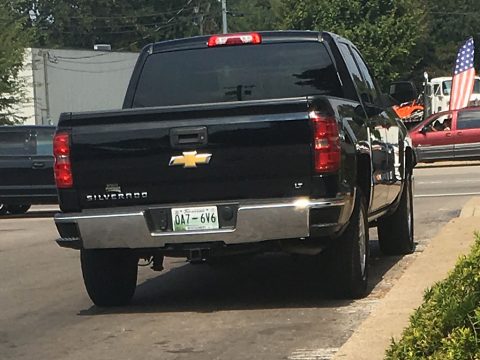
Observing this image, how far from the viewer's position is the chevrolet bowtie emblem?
7.62 metres

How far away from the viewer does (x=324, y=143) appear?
7469mm

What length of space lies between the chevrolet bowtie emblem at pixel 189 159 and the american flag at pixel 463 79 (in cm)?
2717

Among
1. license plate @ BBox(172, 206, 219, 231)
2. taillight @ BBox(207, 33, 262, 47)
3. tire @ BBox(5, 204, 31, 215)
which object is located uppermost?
taillight @ BBox(207, 33, 262, 47)

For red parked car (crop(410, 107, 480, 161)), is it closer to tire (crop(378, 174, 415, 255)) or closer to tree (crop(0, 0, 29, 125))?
tire (crop(378, 174, 415, 255))

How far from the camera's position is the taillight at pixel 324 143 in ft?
24.5

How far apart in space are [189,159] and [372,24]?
4606cm

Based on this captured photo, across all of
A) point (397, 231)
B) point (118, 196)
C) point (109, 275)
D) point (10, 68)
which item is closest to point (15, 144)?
point (397, 231)

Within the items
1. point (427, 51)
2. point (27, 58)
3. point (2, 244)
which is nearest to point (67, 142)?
point (2, 244)

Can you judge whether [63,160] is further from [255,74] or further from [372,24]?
[372,24]

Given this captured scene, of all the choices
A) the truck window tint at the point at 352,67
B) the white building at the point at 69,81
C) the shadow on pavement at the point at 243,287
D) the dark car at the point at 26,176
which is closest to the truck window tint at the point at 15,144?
the dark car at the point at 26,176

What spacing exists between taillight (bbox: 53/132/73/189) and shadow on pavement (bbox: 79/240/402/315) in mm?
1232

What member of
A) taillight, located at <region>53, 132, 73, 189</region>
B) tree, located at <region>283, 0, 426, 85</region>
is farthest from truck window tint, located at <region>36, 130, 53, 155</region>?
tree, located at <region>283, 0, 426, 85</region>

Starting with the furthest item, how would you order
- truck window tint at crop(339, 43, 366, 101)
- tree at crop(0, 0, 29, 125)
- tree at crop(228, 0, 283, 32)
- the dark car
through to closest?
1. tree at crop(228, 0, 283, 32)
2. tree at crop(0, 0, 29, 125)
3. the dark car
4. truck window tint at crop(339, 43, 366, 101)

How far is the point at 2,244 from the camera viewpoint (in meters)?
14.5
